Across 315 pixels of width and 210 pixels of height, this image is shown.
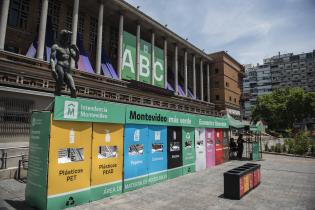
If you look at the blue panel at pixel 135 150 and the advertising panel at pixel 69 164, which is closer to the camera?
the advertising panel at pixel 69 164

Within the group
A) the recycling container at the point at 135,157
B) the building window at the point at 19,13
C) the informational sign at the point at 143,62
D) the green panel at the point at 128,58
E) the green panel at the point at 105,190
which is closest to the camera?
the green panel at the point at 105,190

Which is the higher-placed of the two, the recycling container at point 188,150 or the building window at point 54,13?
the building window at point 54,13

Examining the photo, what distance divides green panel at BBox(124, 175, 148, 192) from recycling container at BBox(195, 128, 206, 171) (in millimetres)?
5233

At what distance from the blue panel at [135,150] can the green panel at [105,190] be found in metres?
0.57

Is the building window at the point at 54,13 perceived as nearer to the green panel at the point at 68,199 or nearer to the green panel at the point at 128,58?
the green panel at the point at 128,58

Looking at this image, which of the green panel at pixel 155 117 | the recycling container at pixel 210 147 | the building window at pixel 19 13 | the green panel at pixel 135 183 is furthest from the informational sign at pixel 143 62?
the green panel at pixel 135 183

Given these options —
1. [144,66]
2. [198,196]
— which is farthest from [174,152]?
[144,66]

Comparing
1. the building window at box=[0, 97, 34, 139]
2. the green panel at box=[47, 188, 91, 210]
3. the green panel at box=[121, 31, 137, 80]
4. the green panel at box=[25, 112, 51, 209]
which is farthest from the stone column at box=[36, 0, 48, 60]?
the green panel at box=[47, 188, 91, 210]

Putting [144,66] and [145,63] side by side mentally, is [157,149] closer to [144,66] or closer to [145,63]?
[144,66]

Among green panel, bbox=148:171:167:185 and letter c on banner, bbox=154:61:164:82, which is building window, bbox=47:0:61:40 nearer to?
letter c on banner, bbox=154:61:164:82

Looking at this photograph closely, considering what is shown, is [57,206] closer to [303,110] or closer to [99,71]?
[99,71]

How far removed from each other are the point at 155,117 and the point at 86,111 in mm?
4065

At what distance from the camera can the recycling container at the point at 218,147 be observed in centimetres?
1762

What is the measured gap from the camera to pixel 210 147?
16750 millimetres
